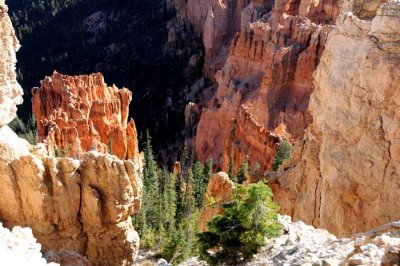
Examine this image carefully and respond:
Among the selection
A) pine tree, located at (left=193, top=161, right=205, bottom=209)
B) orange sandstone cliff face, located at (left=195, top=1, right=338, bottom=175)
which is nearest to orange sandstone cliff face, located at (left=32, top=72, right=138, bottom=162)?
pine tree, located at (left=193, top=161, right=205, bottom=209)

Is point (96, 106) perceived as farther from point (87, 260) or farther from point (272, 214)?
point (272, 214)

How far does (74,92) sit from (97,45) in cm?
4671

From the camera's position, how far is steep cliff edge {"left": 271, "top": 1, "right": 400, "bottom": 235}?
14352mm

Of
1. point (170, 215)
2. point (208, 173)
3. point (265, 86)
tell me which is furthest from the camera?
point (265, 86)

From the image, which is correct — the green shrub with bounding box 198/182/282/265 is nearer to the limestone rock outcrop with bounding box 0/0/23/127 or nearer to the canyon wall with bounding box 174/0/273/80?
the limestone rock outcrop with bounding box 0/0/23/127

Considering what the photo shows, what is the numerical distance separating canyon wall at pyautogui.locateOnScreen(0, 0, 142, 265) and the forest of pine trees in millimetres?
5167

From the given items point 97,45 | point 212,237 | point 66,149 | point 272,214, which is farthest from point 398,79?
point 97,45

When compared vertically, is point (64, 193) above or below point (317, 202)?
above

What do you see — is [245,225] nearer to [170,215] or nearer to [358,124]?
[358,124]

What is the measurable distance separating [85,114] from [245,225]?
31187 millimetres

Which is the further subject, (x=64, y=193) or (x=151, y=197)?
(x=151, y=197)

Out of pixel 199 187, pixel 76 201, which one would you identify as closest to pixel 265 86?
pixel 199 187

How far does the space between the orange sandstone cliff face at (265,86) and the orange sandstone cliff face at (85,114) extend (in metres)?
9.52

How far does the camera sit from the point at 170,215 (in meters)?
30.9
